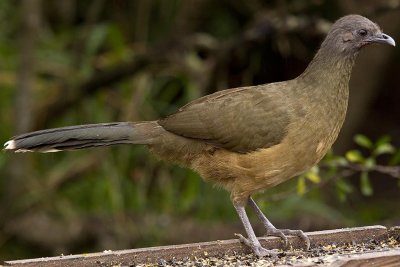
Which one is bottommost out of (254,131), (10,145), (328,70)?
(254,131)

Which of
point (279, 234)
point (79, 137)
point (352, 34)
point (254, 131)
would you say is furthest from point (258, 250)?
point (352, 34)

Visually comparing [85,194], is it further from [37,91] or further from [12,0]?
[12,0]

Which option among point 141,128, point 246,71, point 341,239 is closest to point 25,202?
point 246,71

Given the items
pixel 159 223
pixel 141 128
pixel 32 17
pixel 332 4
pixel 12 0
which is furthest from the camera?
pixel 332 4

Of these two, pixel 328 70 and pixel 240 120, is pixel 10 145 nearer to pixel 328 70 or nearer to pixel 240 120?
pixel 240 120

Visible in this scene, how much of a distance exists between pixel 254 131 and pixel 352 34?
0.69m

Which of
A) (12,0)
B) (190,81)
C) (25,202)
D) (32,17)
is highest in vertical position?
(12,0)

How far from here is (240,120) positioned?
441 centimetres

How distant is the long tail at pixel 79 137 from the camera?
424 centimetres

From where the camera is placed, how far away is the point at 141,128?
4.53 meters

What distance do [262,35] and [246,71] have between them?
1.21m

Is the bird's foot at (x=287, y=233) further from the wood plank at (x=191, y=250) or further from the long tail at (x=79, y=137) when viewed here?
the long tail at (x=79, y=137)

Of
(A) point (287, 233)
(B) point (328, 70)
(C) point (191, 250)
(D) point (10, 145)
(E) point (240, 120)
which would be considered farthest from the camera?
(B) point (328, 70)

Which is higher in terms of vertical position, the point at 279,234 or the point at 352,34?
the point at 352,34
